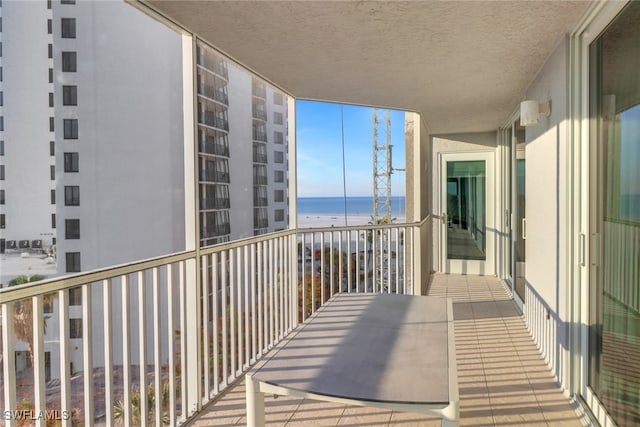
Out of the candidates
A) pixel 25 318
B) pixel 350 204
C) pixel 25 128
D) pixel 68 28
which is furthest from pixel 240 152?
pixel 350 204

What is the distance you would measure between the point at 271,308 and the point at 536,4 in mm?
2979

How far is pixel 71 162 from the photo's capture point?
9.75ft

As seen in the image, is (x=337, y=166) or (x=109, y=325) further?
(x=337, y=166)

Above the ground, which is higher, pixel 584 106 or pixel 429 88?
pixel 429 88

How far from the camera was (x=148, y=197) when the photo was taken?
3.37 m

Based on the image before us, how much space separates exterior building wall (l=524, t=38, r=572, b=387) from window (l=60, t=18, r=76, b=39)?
345cm

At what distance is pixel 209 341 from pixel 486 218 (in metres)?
5.35

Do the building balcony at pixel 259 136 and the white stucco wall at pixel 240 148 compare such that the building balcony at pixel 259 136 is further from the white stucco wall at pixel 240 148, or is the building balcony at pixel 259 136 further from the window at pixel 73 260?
the window at pixel 73 260

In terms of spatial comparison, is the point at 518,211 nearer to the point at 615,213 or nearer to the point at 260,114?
the point at 615,213

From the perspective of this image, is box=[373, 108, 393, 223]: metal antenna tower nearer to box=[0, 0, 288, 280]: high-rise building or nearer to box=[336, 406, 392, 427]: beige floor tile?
box=[0, 0, 288, 280]: high-rise building

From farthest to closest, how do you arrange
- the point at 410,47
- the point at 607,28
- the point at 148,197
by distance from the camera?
1. the point at 148,197
2. the point at 410,47
3. the point at 607,28

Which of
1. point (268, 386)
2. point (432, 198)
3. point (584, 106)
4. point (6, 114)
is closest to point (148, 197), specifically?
point (6, 114)

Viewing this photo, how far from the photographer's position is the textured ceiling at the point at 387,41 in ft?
7.66

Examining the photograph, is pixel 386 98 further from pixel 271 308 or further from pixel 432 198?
pixel 432 198
